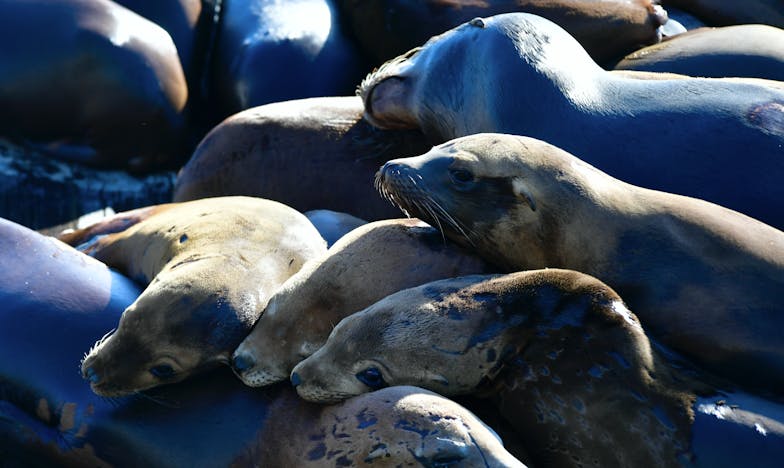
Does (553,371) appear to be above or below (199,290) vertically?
above

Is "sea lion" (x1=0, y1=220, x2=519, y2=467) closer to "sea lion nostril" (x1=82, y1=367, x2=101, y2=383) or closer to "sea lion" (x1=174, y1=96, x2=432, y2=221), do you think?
"sea lion nostril" (x1=82, y1=367, x2=101, y2=383)

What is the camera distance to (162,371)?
3.79m

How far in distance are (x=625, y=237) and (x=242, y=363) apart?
129 cm

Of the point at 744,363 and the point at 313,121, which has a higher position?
the point at 744,363

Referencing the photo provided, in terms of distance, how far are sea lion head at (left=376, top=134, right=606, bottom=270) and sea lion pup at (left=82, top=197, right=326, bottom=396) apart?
0.56 meters

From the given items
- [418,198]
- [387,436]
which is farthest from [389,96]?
[387,436]

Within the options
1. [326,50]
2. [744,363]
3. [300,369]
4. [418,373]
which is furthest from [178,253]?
[326,50]

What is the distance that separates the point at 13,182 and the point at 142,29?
1.15 metres

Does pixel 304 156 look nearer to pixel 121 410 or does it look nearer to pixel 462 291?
pixel 121 410

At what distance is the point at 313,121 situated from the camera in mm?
5812

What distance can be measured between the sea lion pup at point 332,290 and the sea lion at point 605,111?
32.8 inches

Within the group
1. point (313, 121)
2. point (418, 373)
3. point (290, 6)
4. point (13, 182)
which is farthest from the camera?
point (290, 6)

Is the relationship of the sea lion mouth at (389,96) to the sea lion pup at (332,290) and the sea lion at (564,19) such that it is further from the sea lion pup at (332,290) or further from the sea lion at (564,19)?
the sea lion pup at (332,290)

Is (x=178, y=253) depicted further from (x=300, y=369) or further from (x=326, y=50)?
(x=326, y=50)
